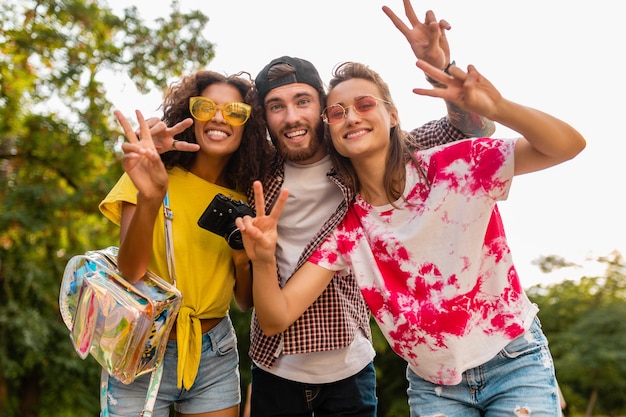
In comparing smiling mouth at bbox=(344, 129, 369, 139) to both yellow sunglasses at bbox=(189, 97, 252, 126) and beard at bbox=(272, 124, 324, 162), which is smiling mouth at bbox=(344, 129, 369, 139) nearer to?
beard at bbox=(272, 124, 324, 162)

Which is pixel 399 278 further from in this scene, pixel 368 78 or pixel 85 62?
pixel 85 62

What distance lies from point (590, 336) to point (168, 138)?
662 cm

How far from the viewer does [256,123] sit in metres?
2.67

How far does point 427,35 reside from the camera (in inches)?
90.0

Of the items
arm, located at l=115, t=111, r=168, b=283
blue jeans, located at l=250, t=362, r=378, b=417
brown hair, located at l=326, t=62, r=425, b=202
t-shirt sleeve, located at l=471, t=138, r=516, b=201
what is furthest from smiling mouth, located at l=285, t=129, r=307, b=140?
blue jeans, located at l=250, t=362, r=378, b=417

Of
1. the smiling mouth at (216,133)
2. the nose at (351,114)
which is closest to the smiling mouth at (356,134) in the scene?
the nose at (351,114)

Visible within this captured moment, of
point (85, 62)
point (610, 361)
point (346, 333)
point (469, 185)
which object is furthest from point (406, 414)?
point (469, 185)

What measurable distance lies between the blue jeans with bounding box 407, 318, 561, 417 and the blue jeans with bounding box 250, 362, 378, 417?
445mm

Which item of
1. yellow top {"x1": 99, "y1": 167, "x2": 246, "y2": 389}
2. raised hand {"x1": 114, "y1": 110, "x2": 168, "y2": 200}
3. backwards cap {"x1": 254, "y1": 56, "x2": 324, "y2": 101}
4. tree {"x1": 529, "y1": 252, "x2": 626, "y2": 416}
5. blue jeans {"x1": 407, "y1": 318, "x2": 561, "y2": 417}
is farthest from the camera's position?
tree {"x1": 529, "y1": 252, "x2": 626, "y2": 416}

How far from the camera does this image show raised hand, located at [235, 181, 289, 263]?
2.08m

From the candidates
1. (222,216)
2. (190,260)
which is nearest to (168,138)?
(222,216)

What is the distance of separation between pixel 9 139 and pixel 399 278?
23.2 ft

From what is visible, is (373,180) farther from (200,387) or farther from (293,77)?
(200,387)

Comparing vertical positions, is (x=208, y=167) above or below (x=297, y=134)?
below
